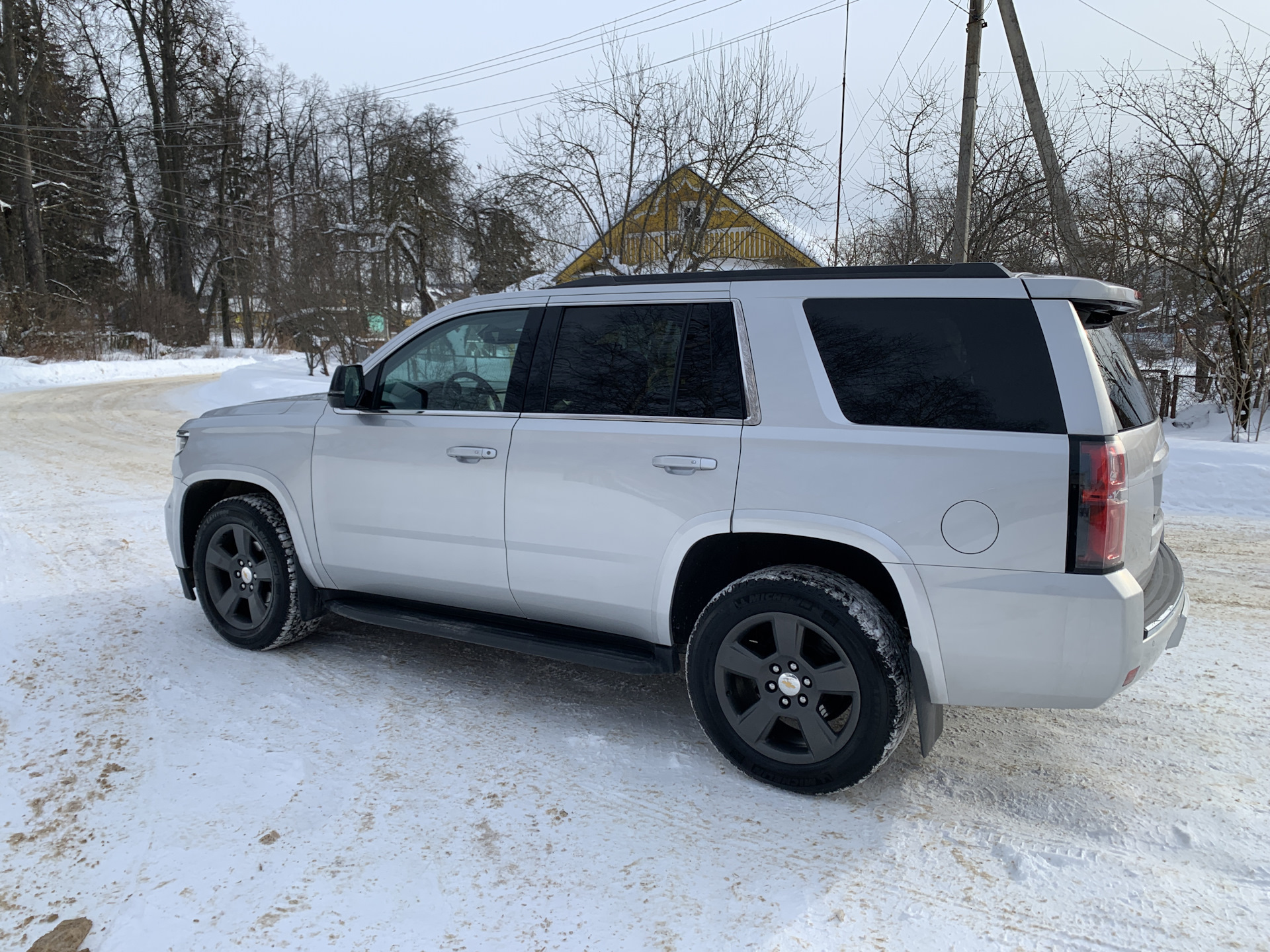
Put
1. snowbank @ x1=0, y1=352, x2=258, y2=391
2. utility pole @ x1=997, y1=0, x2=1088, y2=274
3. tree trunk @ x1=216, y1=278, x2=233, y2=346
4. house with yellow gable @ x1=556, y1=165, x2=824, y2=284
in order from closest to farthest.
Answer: utility pole @ x1=997, y1=0, x2=1088, y2=274 < house with yellow gable @ x1=556, y1=165, x2=824, y2=284 < snowbank @ x1=0, y1=352, x2=258, y2=391 < tree trunk @ x1=216, y1=278, x2=233, y2=346

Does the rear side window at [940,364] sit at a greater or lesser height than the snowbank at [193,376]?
greater

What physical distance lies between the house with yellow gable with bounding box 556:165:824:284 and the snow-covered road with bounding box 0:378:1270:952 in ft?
39.7

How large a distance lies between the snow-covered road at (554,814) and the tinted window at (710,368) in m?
1.39

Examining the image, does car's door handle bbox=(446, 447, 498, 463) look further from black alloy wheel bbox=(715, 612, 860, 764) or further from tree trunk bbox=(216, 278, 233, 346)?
tree trunk bbox=(216, 278, 233, 346)

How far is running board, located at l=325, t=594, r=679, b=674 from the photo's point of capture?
3346 mm

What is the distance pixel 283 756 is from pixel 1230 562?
20.4 ft

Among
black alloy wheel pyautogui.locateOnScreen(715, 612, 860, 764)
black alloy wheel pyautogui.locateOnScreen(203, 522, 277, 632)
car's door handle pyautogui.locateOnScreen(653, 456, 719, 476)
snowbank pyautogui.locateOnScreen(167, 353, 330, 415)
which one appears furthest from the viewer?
snowbank pyautogui.locateOnScreen(167, 353, 330, 415)

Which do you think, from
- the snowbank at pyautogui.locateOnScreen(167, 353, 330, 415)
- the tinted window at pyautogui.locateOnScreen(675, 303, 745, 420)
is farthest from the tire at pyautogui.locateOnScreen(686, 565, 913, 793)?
the snowbank at pyautogui.locateOnScreen(167, 353, 330, 415)

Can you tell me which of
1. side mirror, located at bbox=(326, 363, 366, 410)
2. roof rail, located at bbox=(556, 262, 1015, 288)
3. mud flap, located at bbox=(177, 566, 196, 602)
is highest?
roof rail, located at bbox=(556, 262, 1015, 288)

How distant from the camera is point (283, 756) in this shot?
326 centimetres

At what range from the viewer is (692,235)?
49.9 ft

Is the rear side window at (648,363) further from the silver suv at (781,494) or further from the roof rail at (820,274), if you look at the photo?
the roof rail at (820,274)

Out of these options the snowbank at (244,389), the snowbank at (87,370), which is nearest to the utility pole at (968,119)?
the snowbank at (244,389)

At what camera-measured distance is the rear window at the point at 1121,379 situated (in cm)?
281
